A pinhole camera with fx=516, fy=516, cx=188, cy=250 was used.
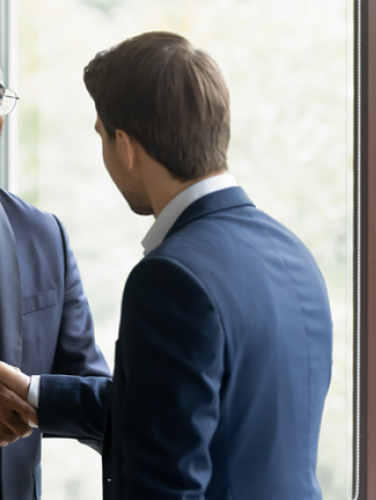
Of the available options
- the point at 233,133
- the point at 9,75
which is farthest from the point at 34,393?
the point at 9,75

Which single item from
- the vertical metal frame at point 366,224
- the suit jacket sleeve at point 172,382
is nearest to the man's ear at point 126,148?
the suit jacket sleeve at point 172,382

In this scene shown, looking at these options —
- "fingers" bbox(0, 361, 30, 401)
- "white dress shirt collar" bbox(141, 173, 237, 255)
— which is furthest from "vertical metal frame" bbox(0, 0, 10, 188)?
"white dress shirt collar" bbox(141, 173, 237, 255)

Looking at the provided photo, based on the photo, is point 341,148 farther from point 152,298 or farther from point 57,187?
point 152,298

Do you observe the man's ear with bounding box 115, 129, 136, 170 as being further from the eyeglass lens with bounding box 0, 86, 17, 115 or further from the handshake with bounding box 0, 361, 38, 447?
the eyeglass lens with bounding box 0, 86, 17, 115

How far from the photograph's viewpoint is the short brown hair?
718mm

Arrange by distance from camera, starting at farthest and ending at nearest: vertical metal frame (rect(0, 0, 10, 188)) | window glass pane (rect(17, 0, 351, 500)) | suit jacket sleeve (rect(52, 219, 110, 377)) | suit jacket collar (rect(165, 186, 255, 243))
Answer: vertical metal frame (rect(0, 0, 10, 188)), window glass pane (rect(17, 0, 351, 500)), suit jacket sleeve (rect(52, 219, 110, 377)), suit jacket collar (rect(165, 186, 255, 243))

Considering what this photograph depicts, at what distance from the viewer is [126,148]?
0.78 meters

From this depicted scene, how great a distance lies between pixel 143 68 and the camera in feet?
2.37

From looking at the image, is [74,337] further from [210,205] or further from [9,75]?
[9,75]

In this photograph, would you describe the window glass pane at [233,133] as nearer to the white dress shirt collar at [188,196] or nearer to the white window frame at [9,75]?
the white window frame at [9,75]

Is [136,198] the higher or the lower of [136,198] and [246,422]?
the higher

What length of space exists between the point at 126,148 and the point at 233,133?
0.89 metres

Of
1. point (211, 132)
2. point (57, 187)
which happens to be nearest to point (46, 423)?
point (211, 132)

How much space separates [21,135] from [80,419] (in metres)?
1.21
